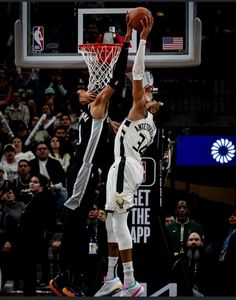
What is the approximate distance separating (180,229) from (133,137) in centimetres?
361

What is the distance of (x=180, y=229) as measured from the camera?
1580 centimetres

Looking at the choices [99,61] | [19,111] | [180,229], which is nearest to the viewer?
[99,61]

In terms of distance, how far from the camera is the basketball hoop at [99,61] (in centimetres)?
1313

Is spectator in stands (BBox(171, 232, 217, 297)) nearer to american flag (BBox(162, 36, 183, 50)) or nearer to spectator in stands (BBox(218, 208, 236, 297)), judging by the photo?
spectator in stands (BBox(218, 208, 236, 297))

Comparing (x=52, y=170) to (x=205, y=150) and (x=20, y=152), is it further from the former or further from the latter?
(x=205, y=150)

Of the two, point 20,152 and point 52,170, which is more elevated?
point 20,152

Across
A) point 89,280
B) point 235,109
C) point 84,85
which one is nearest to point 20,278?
point 89,280

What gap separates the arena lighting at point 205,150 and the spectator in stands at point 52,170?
187 cm

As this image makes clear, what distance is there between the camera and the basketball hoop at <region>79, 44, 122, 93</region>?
13133 millimetres

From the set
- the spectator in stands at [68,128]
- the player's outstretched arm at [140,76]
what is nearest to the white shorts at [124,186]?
the player's outstretched arm at [140,76]

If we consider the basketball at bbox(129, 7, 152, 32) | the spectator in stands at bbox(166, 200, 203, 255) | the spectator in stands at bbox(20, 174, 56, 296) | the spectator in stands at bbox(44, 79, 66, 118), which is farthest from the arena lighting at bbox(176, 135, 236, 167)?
the basketball at bbox(129, 7, 152, 32)

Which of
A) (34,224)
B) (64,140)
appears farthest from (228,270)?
(64,140)

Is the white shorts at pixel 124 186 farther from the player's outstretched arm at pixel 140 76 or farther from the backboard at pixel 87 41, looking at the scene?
the backboard at pixel 87 41

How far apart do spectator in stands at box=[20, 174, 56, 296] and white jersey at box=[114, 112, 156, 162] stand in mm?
2491
